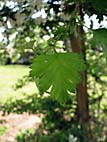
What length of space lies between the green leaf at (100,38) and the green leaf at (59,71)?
60 millimetres

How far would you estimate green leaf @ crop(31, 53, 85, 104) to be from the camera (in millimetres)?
941

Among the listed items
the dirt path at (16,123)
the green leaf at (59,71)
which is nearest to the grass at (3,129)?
the dirt path at (16,123)

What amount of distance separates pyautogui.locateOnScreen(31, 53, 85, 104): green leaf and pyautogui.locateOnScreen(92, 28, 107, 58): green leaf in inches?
2.3

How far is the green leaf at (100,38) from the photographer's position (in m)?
0.93

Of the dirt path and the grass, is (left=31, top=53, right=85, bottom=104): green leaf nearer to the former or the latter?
the dirt path

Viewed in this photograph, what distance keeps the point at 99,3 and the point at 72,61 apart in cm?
14

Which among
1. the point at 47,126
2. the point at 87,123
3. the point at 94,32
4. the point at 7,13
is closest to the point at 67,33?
the point at 94,32

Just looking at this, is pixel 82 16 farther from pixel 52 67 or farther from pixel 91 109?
pixel 91 109

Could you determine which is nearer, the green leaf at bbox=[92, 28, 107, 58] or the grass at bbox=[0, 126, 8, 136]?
the green leaf at bbox=[92, 28, 107, 58]

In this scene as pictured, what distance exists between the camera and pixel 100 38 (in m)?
0.95

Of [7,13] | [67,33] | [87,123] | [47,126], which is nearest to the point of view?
[67,33]

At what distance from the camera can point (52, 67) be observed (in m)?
0.95

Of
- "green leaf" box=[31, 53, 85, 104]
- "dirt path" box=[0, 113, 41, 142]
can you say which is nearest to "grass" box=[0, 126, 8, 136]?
"dirt path" box=[0, 113, 41, 142]

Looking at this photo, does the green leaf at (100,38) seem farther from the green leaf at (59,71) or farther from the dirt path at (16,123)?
the dirt path at (16,123)
